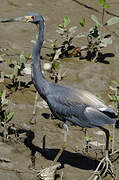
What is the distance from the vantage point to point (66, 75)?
22.4 feet

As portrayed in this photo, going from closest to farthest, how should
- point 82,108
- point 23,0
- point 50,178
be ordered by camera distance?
point 50,178
point 82,108
point 23,0

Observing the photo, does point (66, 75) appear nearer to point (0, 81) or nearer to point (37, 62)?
point (0, 81)

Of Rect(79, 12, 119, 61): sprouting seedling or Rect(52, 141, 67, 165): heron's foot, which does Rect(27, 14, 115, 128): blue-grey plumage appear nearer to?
Rect(52, 141, 67, 165): heron's foot

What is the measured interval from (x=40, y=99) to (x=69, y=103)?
4.56 ft

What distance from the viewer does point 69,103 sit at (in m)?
4.85

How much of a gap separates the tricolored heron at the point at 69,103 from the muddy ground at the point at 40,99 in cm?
32

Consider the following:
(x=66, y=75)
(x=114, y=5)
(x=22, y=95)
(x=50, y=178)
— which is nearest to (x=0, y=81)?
(x=22, y=95)

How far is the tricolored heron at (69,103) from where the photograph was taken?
4770mm

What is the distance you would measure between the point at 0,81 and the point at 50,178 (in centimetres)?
229

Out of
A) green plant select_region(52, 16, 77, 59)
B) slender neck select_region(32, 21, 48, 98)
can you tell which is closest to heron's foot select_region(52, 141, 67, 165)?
slender neck select_region(32, 21, 48, 98)

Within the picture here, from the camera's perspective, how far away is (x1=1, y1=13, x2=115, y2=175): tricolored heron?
4.77 metres

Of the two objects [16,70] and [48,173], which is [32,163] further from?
[16,70]

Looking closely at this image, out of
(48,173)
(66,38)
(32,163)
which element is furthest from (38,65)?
(66,38)

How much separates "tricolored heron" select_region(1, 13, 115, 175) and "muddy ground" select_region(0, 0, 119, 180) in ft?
1.05
